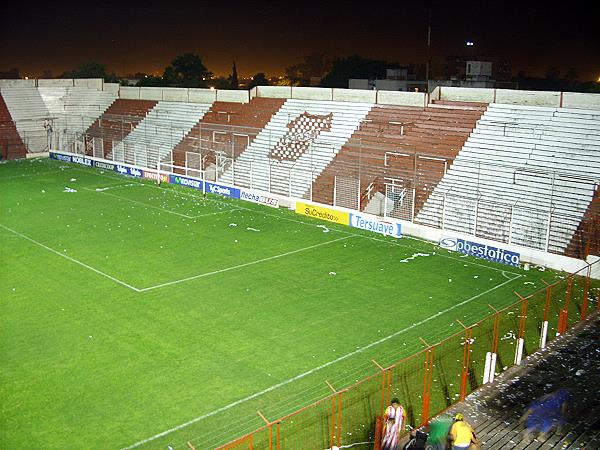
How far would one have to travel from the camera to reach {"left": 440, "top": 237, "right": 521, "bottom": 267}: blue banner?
23.7 meters

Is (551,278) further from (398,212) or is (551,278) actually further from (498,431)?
(498,431)

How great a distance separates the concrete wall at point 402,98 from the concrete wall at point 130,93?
2424 cm

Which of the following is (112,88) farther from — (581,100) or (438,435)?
(438,435)

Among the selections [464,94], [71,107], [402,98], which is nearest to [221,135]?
[402,98]

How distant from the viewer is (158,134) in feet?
150

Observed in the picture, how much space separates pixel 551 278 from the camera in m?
22.3

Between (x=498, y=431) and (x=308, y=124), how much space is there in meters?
27.3

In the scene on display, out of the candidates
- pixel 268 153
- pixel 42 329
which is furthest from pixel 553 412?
pixel 268 153

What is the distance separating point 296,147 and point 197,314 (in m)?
19.6

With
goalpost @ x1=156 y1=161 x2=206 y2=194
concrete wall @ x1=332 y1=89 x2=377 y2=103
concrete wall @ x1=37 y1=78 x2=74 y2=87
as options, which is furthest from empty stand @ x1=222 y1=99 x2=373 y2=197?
concrete wall @ x1=37 y1=78 x2=74 y2=87

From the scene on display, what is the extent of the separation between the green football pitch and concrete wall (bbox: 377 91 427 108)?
956 centimetres

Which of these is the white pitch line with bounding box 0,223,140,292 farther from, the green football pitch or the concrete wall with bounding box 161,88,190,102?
the concrete wall with bounding box 161,88,190,102

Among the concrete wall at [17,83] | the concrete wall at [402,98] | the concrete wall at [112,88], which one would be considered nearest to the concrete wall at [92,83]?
the concrete wall at [112,88]

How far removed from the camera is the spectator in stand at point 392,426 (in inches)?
431
